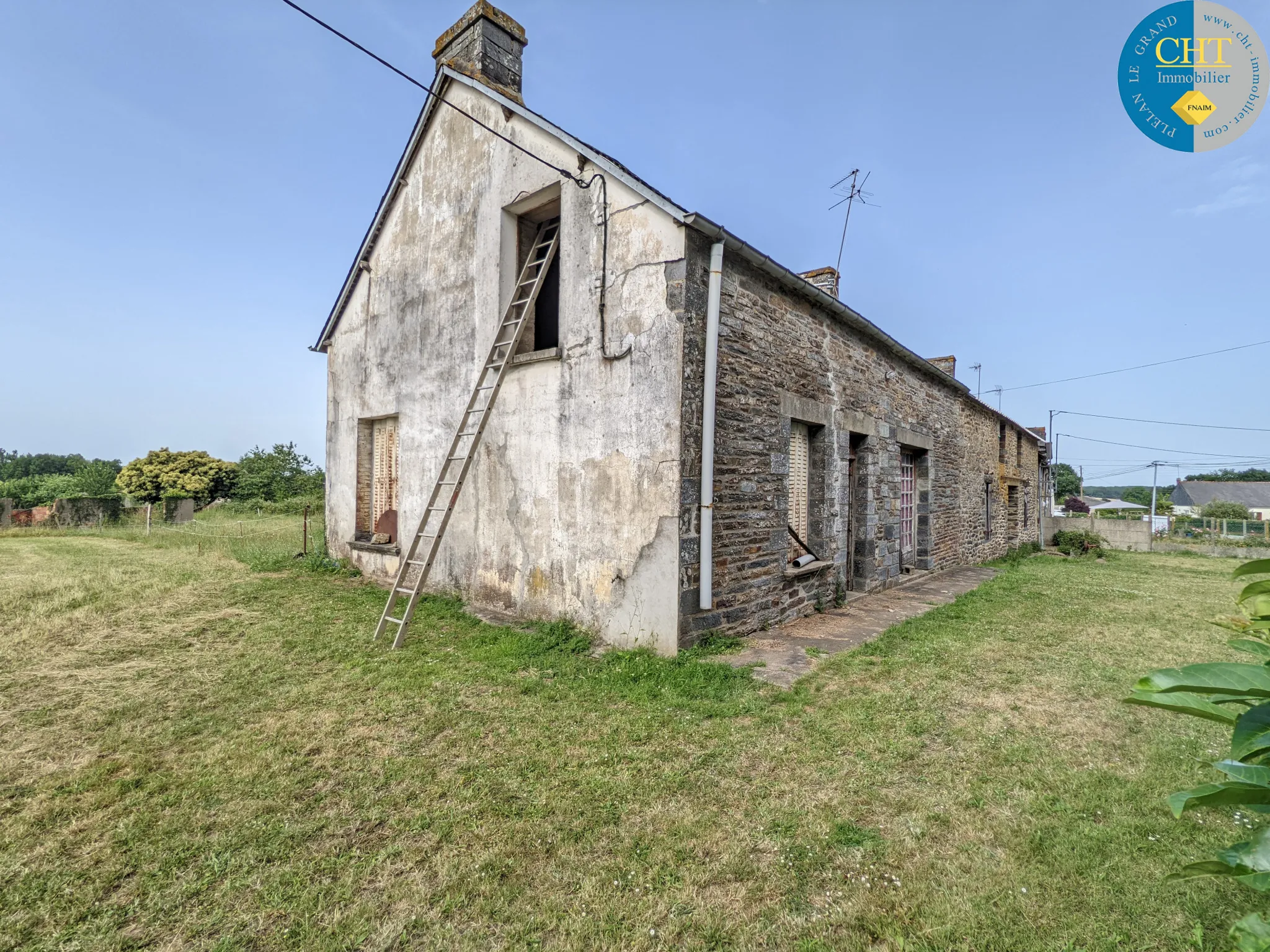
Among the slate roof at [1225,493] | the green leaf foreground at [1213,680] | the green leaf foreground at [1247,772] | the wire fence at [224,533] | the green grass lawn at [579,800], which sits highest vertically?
the slate roof at [1225,493]

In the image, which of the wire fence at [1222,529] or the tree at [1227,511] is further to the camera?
the tree at [1227,511]

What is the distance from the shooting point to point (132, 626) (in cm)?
638

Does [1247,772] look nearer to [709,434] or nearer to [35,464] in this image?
[709,434]

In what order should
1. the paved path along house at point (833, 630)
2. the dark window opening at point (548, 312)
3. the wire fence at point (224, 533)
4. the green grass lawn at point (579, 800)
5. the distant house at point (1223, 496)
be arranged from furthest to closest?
the distant house at point (1223, 496) → the wire fence at point (224, 533) → the dark window opening at point (548, 312) → the paved path along house at point (833, 630) → the green grass lawn at point (579, 800)

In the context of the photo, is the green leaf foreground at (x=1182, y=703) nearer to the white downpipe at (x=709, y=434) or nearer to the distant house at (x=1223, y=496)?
the white downpipe at (x=709, y=434)

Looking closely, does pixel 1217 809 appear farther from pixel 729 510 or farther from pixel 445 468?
pixel 445 468

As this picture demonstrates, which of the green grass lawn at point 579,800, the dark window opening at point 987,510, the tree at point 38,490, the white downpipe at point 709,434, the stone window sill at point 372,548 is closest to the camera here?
the green grass lawn at point 579,800

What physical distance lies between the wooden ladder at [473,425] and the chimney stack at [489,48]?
2.21m

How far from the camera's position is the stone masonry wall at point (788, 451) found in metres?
5.70

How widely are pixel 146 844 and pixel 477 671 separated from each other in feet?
8.42

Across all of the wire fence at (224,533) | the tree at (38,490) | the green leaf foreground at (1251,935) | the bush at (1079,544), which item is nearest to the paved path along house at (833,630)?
the green leaf foreground at (1251,935)

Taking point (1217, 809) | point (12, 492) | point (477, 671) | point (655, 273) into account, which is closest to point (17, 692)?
point (477, 671)

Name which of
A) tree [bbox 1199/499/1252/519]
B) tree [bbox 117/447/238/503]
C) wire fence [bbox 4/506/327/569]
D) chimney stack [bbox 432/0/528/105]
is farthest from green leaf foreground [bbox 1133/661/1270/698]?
tree [bbox 1199/499/1252/519]

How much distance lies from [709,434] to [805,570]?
258 cm
